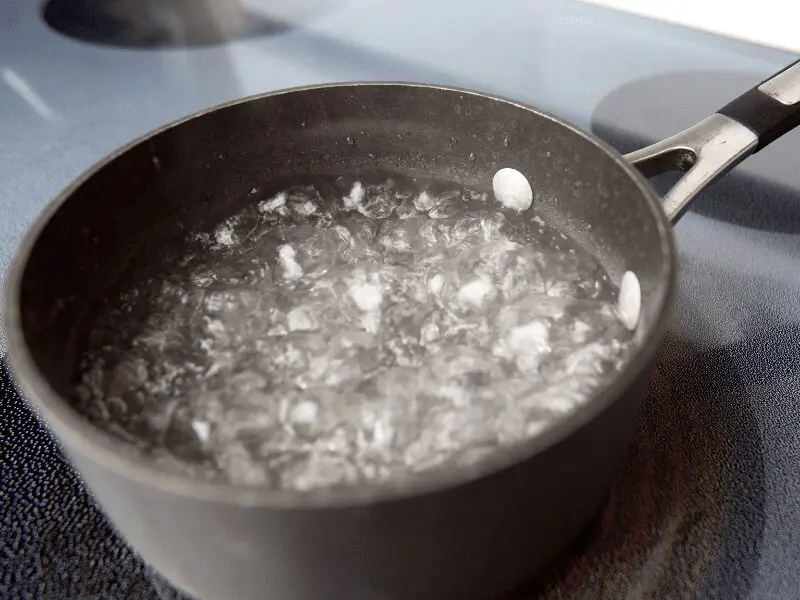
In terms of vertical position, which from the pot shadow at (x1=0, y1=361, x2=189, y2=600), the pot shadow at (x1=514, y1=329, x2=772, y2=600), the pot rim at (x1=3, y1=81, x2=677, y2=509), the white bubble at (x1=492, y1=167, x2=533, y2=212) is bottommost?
the pot shadow at (x1=0, y1=361, x2=189, y2=600)

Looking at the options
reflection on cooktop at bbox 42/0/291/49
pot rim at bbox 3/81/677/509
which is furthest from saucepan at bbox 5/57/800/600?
reflection on cooktop at bbox 42/0/291/49

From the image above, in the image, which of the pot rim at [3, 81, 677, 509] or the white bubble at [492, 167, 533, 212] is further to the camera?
the white bubble at [492, 167, 533, 212]

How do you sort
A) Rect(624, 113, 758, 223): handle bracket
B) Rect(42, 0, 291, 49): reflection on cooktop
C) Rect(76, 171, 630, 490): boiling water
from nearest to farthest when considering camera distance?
1. Rect(76, 171, 630, 490): boiling water
2. Rect(624, 113, 758, 223): handle bracket
3. Rect(42, 0, 291, 49): reflection on cooktop

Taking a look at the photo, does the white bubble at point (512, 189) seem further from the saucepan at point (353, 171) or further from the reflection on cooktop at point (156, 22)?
the reflection on cooktop at point (156, 22)

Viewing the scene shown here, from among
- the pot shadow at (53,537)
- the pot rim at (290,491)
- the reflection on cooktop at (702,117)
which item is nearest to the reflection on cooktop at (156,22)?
the reflection on cooktop at (702,117)

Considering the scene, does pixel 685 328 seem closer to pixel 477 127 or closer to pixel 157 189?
pixel 477 127

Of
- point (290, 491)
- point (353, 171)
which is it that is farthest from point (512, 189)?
point (290, 491)

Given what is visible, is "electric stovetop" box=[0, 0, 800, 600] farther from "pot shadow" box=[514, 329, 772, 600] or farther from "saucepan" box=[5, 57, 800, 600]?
"saucepan" box=[5, 57, 800, 600]
